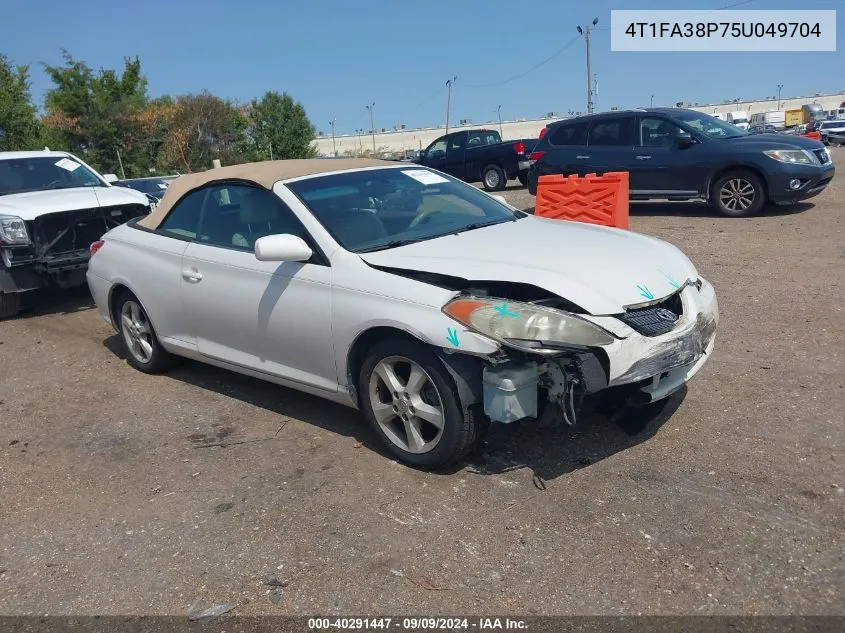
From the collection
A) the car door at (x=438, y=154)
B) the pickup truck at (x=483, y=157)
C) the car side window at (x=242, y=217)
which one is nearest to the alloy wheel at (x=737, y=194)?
the pickup truck at (x=483, y=157)

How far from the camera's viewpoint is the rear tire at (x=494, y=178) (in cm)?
1838

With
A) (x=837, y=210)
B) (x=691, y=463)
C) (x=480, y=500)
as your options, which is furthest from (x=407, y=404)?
(x=837, y=210)

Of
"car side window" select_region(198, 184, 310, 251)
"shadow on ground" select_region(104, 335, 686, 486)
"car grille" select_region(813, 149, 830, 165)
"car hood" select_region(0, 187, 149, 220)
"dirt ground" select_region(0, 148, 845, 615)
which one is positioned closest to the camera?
"dirt ground" select_region(0, 148, 845, 615)

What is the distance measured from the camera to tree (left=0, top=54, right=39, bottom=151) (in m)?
28.1

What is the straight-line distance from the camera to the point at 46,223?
7.55 metres

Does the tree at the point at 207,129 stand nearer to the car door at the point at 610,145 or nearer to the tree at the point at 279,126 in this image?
the tree at the point at 279,126

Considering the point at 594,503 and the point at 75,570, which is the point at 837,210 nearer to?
the point at 594,503

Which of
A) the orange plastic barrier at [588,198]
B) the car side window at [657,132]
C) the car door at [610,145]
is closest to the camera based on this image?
the orange plastic barrier at [588,198]

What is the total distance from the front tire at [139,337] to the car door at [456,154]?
14.4 metres

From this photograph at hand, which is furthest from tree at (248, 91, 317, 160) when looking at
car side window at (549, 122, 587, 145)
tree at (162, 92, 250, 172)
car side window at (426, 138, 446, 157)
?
car side window at (549, 122, 587, 145)

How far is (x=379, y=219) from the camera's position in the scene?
4246mm

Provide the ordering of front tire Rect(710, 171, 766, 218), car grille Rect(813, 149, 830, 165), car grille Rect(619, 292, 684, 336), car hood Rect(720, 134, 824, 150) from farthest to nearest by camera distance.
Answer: car grille Rect(813, 149, 830, 165), front tire Rect(710, 171, 766, 218), car hood Rect(720, 134, 824, 150), car grille Rect(619, 292, 684, 336)

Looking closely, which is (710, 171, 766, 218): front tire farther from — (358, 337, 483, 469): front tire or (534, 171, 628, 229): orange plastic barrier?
(358, 337, 483, 469): front tire

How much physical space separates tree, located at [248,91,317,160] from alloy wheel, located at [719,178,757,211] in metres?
47.3
